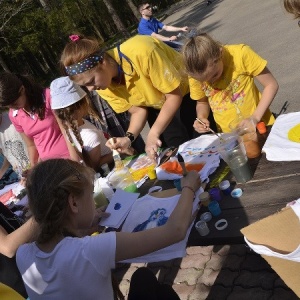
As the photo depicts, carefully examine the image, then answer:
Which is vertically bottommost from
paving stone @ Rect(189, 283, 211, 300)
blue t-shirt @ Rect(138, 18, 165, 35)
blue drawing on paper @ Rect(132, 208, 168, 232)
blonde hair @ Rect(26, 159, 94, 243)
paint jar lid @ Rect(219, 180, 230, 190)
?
paving stone @ Rect(189, 283, 211, 300)

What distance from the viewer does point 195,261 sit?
298cm

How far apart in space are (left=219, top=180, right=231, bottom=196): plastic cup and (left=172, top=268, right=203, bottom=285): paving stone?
1.13m

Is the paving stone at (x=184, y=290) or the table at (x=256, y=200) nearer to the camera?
the table at (x=256, y=200)

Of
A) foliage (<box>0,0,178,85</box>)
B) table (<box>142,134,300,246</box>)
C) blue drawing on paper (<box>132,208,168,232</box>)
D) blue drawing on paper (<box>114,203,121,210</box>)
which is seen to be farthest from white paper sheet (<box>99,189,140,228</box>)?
foliage (<box>0,0,178,85</box>)

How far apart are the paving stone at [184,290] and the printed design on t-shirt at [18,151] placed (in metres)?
1.77

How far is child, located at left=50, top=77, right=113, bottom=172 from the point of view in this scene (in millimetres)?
2826

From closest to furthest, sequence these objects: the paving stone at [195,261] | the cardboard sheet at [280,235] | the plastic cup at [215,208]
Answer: the cardboard sheet at [280,235], the plastic cup at [215,208], the paving stone at [195,261]

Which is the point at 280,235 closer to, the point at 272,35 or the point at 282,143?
the point at 282,143

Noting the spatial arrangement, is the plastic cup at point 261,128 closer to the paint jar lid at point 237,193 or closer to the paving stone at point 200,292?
the paint jar lid at point 237,193

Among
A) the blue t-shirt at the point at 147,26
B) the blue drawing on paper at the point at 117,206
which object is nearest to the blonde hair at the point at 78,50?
the blue drawing on paper at the point at 117,206

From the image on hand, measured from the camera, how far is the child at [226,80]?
2307 millimetres

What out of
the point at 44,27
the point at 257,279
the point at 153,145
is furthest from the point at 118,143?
the point at 44,27

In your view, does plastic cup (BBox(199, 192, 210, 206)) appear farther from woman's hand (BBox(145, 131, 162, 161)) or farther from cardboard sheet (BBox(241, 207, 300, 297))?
woman's hand (BBox(145, 131, 162, 161))

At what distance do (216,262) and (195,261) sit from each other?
20cm
